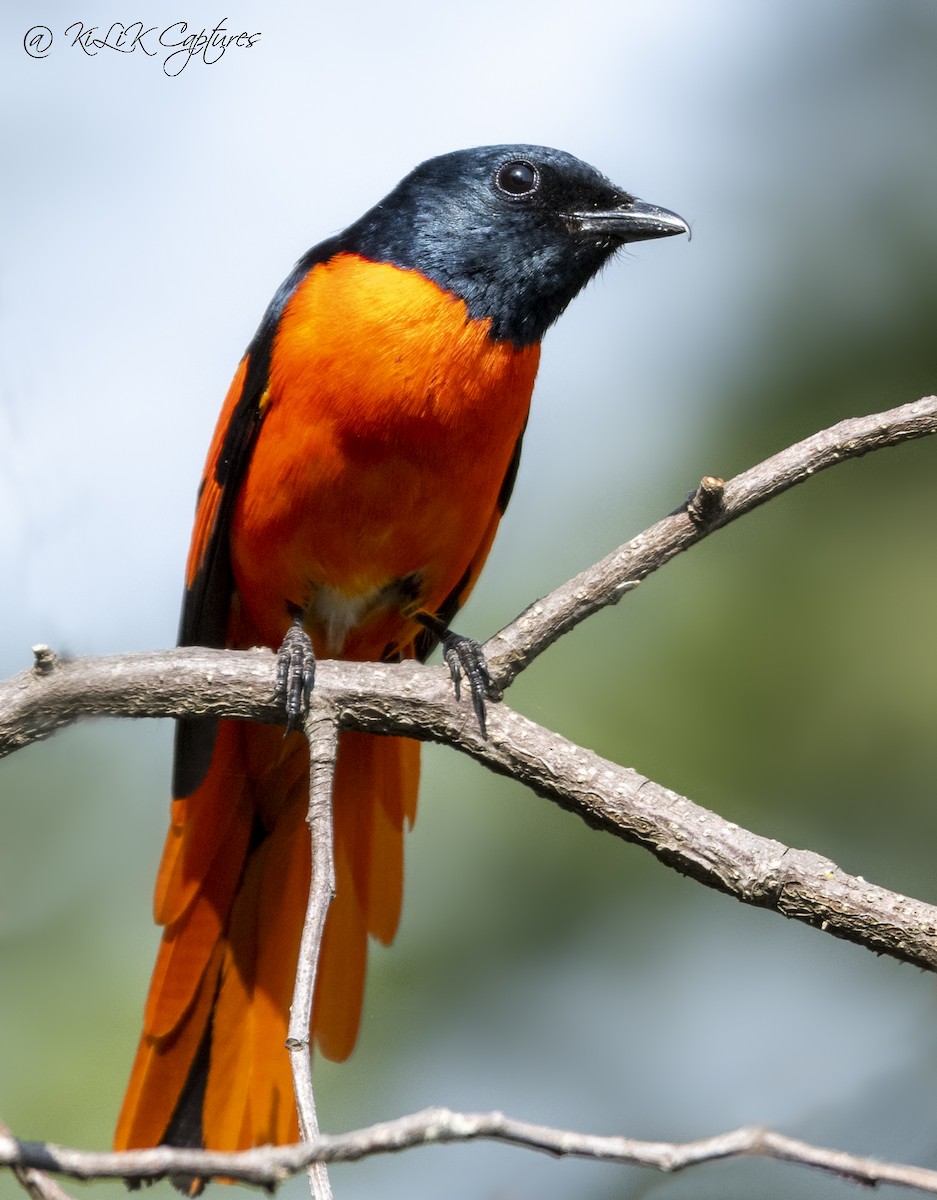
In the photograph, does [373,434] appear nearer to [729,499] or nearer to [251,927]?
[729,499]

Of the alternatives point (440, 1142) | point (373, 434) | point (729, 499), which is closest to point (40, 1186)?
point (440, 1142)

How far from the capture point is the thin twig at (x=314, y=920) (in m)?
2.22

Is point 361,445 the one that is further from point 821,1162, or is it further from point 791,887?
point 821,1162

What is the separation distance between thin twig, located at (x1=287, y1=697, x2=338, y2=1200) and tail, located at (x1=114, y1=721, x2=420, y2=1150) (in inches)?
52.1

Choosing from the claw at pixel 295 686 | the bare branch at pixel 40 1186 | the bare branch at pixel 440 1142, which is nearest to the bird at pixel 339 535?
the claw at pixel 295 686

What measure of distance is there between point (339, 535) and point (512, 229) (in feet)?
3.67

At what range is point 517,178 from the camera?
4645 millimetres

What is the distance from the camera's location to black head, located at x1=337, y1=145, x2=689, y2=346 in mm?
4457

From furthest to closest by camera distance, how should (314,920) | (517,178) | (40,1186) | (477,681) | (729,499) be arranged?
1. (517,178)
2. (477,681)
3. (729,499)
4. (314,920)
5. (40,1186)

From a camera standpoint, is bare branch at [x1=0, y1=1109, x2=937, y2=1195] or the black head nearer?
bare branch at [x1=0, y1=1109, x2=937, y2=1195]

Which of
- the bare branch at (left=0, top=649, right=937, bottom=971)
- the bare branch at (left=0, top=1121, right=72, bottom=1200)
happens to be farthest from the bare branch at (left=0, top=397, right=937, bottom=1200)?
the bare branch at (left=0, top=1121, right=72, bottom=1200)

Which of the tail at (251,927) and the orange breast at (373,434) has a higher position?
the orange breast at (373,434)

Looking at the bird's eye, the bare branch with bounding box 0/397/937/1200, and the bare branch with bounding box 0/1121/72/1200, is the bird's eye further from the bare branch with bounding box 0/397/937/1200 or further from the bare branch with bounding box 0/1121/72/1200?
the bare branch with bounding box 0/1121/72/1200

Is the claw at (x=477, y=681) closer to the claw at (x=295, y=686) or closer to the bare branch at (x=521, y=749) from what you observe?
the bare branch at (x=521, y=749)
